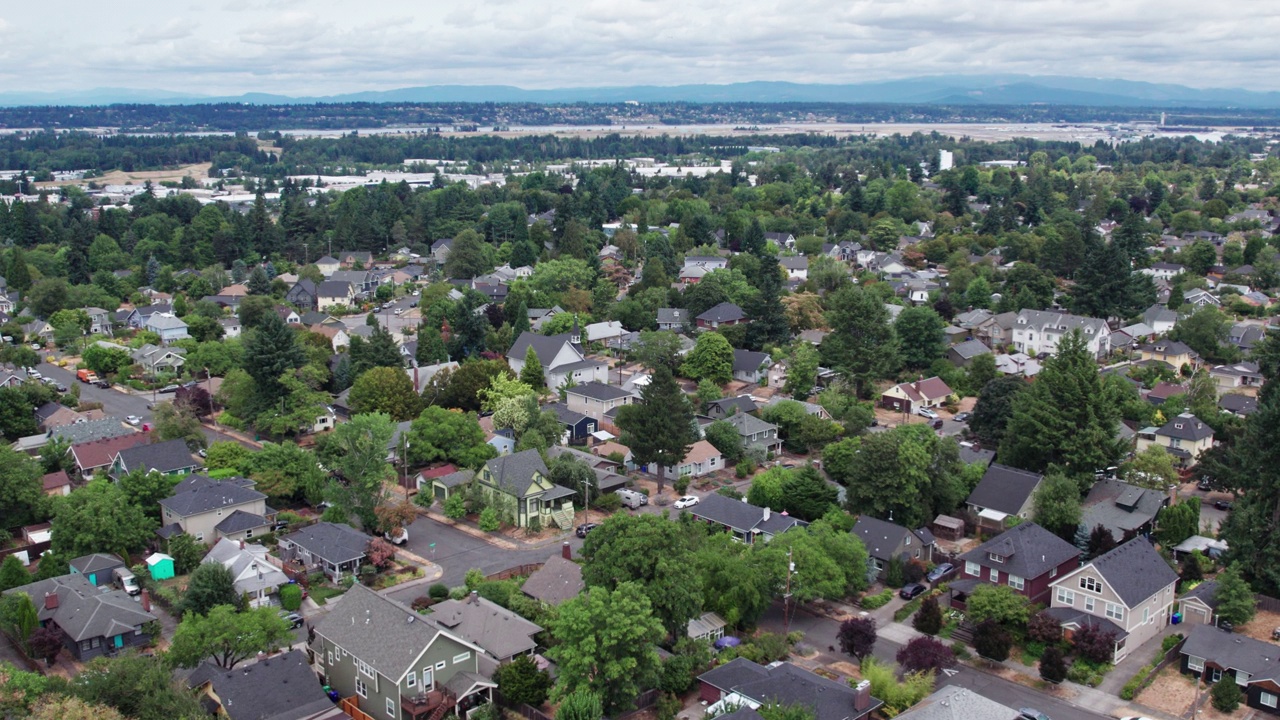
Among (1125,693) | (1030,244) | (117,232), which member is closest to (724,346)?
(1125,693)

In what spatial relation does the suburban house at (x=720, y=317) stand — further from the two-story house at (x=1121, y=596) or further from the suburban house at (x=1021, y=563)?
the two-story house at (x=1121, y=596)

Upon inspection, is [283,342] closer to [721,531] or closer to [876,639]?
[721,531]

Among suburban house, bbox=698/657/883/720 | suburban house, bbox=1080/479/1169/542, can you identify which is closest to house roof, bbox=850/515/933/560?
suburban house, bbox=1080/479/1169/542

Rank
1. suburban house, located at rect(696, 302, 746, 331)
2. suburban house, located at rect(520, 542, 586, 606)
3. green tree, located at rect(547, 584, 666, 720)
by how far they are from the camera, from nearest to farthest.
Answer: green tree, located at rect(547, 584, 666, 720), suburban house, located at rect(520, 542, 586, 606), suburban house, located at rect(696, 302, 746, 331)

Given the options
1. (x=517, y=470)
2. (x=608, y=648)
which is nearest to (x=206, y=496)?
(x=517, y=470)

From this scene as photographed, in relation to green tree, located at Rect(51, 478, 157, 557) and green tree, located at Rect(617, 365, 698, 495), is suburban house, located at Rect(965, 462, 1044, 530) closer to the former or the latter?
green tree, located at Rect(617, 365, 698, 495)

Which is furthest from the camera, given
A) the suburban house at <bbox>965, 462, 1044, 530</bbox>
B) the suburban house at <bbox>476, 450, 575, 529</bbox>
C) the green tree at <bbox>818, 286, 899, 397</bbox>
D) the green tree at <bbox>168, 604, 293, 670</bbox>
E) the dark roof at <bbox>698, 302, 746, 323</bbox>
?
the dark roof at <bbox>698, 302, 746, 323</bbox>
